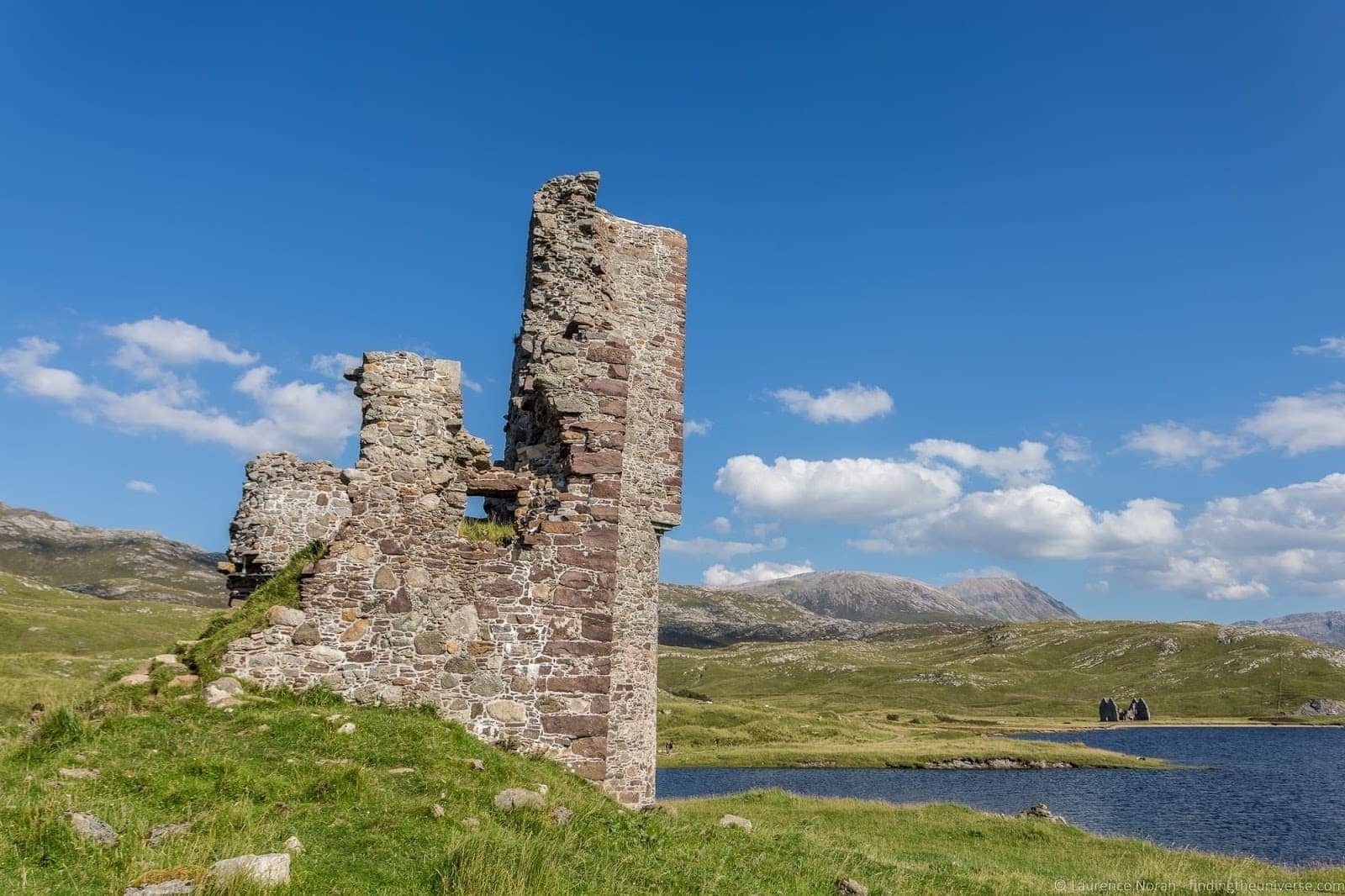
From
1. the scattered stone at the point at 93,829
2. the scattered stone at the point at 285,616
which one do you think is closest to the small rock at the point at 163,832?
the scattered stone at the point at 93,829

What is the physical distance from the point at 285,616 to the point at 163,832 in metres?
4.96

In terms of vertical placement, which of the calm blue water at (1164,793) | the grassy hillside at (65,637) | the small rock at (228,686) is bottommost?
the calm blue water at (1164,793)

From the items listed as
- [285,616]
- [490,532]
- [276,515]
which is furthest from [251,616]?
[276,515]

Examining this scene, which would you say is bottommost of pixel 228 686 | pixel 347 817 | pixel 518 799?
pixel 518 799

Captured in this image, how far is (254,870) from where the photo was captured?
6.83 m

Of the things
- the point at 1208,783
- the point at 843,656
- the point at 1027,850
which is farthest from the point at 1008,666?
A: the point at 1027,850

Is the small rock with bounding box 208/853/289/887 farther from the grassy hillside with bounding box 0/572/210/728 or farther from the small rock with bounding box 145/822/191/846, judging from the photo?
the grassy hillside with bounding box 0/572/210/728

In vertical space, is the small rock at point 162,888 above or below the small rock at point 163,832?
below

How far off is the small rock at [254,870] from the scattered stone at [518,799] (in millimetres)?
3306

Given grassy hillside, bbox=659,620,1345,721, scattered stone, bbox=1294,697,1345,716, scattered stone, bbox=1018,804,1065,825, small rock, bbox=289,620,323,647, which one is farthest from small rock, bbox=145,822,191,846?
scattered stone, bbox=1294,697,1345,716

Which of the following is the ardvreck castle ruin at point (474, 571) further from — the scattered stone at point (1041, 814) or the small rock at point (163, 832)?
the scattered stone at point (1041, 814)

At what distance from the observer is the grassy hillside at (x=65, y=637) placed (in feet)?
89.8

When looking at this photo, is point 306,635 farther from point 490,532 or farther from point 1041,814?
point 1041,814

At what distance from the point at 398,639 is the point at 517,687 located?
2.01 meters
